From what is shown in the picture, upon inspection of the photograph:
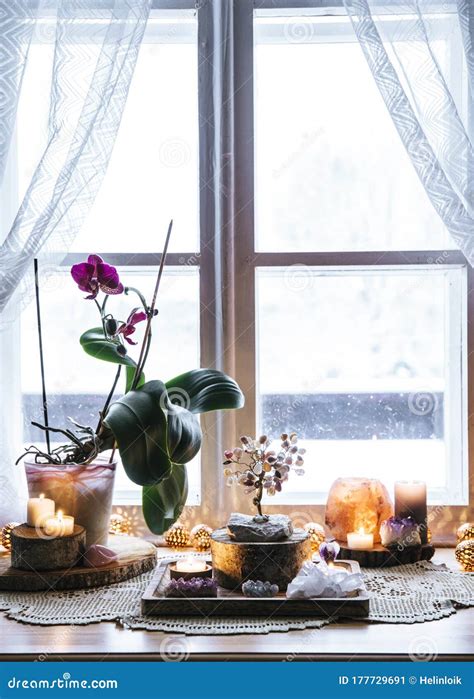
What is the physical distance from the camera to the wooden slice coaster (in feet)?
6.12

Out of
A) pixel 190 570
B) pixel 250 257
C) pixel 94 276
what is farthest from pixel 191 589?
pixel 250 257

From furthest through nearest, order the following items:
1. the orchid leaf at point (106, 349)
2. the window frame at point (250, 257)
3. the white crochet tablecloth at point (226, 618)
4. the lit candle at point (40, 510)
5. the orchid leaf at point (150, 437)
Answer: the window frame at point (250, 257) → the orchid leaf at point (106, 349) → the lit candle at point (40, 510) → the orchid leaf at point (150, 437) → the white crochet tablecloth at point (226, 618)

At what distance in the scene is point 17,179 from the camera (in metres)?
2.14

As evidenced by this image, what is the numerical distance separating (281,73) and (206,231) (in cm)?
47

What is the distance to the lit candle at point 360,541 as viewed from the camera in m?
1.89

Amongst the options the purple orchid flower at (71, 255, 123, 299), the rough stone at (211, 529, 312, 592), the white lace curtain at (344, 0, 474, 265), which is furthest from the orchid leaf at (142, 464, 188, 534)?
the white lace curtain at (344, 0, 474, 265)

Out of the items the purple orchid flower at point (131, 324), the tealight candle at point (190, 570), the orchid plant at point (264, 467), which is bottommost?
the tealight candle at point (190, 570)

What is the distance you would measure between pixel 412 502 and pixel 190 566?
1.90 feet

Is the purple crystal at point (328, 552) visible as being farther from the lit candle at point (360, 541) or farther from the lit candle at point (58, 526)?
the lit candle at point (58, 526)

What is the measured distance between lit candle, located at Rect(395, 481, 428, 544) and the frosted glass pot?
0.69 m

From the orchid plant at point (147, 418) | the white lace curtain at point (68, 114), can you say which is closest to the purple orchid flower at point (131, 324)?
the orchid plant at point (147, 418)

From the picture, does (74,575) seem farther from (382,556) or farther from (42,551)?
(382,556)

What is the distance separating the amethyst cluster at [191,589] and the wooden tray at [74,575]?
0.67ft

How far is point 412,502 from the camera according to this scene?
6.34ft
